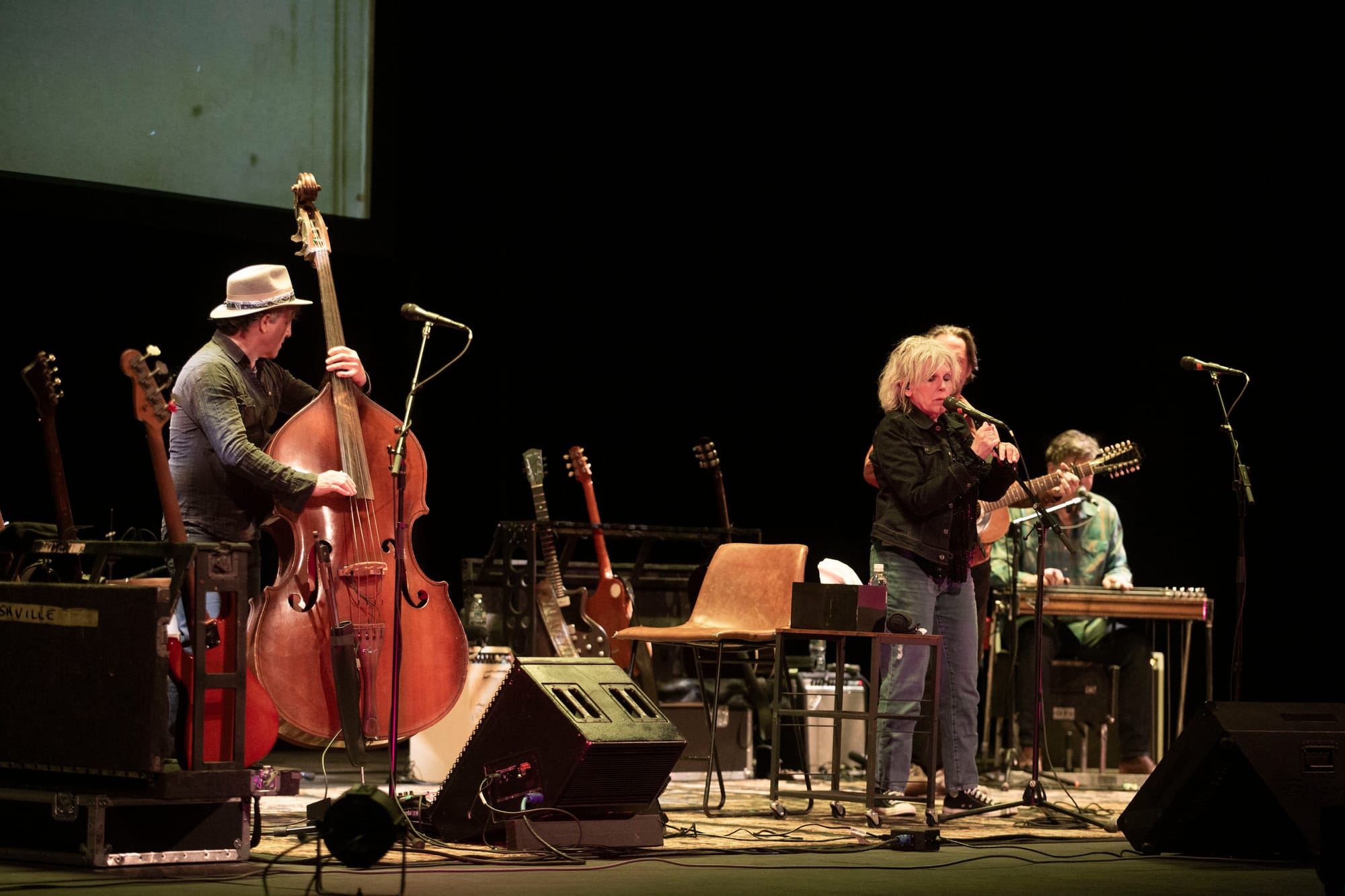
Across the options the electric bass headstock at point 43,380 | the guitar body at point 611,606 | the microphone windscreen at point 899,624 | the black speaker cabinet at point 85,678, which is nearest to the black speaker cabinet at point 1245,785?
the microphone windscreen at point 899,624

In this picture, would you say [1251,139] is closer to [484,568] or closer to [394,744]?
[484,568]

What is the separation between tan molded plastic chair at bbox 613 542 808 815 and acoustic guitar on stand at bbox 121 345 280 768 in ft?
4.39

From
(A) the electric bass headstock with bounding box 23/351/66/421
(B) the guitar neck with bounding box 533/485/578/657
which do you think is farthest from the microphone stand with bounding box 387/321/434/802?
(B) the guitar neck with bounding box 533/485/578/657

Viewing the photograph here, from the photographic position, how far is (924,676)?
4.79 m

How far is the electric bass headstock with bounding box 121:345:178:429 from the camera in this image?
4066mm

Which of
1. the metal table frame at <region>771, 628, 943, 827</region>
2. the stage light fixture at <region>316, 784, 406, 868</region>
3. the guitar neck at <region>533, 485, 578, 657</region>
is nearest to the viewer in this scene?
the stage light fixture at <region>316, 784, 406, 868</region>

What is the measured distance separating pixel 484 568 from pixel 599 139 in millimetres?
2346

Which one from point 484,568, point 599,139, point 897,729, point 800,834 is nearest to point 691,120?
point 599,139

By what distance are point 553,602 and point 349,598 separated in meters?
1.90

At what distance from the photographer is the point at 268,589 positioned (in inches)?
161

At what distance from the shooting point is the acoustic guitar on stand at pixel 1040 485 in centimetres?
575

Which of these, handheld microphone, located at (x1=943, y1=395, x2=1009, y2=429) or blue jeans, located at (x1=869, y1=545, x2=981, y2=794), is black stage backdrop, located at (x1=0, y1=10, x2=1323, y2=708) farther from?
handheld microphone, located at (x1=943, y1=395, x2=1009, y2=429)

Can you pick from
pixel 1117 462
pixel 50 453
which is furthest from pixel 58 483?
pixel 1117 462

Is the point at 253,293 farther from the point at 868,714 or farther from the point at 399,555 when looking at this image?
the point at 868,714
